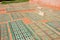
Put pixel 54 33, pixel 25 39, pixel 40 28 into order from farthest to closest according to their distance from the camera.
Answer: pixel 40 28, pixel 54 33, pixel 25 39

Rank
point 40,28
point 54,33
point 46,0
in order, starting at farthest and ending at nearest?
point 46,0 → point 40,28 → point 54,33

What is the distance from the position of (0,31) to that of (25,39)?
1.26 ft

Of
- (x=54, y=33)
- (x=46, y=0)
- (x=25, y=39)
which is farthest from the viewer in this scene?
(x=46, y=0)

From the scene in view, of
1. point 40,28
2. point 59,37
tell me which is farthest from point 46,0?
point 59,37

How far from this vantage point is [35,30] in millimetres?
1197

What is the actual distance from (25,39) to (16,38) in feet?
0.33

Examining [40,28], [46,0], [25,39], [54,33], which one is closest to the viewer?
[25,39]

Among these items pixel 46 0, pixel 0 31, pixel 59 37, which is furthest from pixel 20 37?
pixel 46 0

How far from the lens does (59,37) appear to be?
3.39 feet

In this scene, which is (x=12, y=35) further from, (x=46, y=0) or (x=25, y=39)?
(x=46, y=0)

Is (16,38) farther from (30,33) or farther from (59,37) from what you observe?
(59,37)

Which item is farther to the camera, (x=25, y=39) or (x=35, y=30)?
(x=35, y=30)

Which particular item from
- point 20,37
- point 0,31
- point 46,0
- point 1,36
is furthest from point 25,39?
point 46,0

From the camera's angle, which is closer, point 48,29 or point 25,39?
point 25,39
